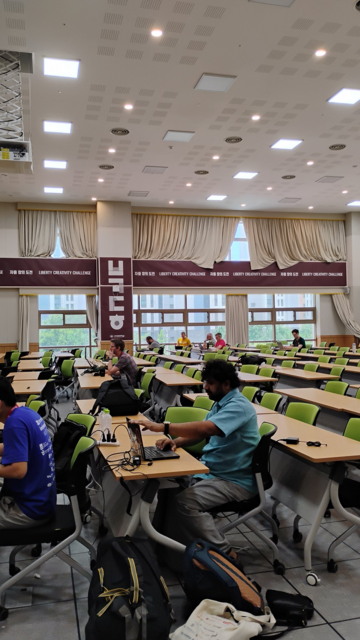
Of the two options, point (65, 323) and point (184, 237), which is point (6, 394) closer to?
point (65, 323)

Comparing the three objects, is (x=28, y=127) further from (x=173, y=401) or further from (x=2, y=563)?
(x=2, y=563)

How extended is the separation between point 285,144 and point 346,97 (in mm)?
2314

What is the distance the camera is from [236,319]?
17766 mm

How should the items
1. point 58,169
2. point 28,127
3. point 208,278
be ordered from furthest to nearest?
point 208,278
point 58,169
point 28,127

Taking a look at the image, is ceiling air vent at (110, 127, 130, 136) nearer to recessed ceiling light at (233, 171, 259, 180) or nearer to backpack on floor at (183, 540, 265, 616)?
recessed ceiling light at (233, 171, 259, 180)

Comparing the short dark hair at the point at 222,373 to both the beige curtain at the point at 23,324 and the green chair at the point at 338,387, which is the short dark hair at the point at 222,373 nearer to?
the green chair at the point at 338,387

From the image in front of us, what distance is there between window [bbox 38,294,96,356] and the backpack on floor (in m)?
14.6

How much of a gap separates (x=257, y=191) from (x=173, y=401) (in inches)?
389

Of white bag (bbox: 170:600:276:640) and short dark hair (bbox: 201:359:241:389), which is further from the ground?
short dark hair (bbox: 201:359:241:389)

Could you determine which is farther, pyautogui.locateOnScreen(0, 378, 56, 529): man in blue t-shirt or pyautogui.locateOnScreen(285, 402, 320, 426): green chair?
pyautogui.locateOnScreen(285, 402, 320, 426): green chair

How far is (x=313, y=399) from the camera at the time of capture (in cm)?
514

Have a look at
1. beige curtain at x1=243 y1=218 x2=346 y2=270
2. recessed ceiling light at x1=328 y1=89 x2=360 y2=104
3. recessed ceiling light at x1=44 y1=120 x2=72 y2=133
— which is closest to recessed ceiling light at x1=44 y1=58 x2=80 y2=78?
recessed ceiling light at x1=44 y1=120 x2=72 y2=133

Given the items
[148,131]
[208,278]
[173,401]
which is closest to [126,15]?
[148,131]

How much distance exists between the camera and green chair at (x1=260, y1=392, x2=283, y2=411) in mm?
4707
